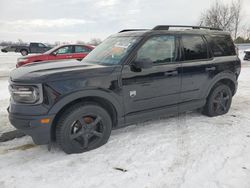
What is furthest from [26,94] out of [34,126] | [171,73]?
[171,73]

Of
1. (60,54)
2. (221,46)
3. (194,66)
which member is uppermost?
(60,54)

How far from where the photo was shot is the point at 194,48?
4.28m

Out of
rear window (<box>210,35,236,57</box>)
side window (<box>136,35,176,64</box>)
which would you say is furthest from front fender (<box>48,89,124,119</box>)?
rear window (<box>210,35,236,57</box>)

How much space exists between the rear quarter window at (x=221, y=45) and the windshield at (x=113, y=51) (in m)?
1.79

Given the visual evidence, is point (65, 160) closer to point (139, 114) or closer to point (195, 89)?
point (139, 114)

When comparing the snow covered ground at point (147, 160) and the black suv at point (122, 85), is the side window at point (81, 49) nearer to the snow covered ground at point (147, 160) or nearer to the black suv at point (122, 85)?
the black suv at point (122, 85)

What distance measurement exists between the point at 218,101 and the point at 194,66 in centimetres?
116

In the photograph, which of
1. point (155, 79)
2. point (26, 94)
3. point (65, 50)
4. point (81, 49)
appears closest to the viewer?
point (26, 94)

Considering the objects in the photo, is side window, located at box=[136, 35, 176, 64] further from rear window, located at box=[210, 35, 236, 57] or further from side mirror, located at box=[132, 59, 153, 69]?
rear window, located at box=[210, 35, 236, 57]

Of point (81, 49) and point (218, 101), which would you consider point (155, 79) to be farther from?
point (81, 49)

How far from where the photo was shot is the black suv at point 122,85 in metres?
3.00

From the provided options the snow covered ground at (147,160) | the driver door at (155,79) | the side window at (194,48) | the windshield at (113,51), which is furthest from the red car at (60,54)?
the driver door at (155,79)

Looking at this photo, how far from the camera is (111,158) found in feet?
10.6

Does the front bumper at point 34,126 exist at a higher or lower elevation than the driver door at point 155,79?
lower
